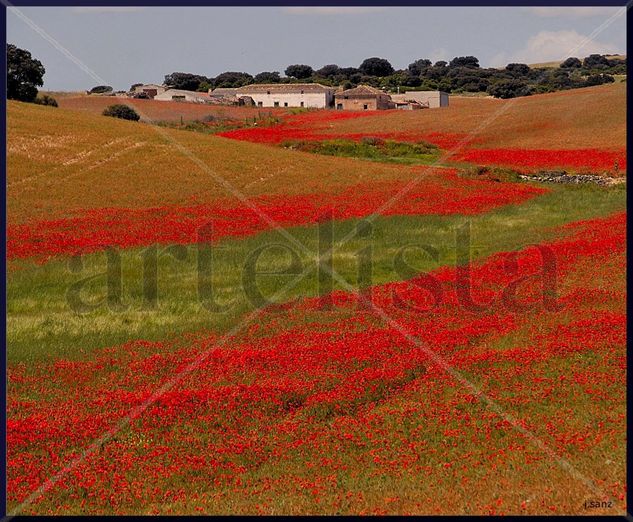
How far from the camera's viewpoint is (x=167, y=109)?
390ft

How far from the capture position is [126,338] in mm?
20359

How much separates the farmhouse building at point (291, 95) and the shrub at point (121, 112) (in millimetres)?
49648

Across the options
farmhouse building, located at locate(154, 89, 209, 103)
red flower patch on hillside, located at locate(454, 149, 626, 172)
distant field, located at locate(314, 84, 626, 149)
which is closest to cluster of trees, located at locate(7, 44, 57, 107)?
distant field, located at locate(314, 84, 626, 149)

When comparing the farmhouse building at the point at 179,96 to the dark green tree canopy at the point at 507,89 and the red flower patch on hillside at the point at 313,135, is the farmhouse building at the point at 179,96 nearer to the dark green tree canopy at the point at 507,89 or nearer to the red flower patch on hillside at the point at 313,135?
the red flower patch on hillside at the point at 313,135

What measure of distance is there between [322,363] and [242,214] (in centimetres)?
2626

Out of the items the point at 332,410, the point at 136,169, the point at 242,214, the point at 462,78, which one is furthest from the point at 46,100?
the point at 332,410

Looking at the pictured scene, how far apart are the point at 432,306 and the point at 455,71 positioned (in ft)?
543

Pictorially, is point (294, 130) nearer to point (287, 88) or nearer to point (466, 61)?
point (466, 61)

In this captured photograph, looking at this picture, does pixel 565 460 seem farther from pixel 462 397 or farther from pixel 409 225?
pixel 409 225

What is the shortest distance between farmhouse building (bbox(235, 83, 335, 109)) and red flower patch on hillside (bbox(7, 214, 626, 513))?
129 metres

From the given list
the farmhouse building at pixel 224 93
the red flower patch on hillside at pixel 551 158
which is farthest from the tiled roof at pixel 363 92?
the red flower patch on hillside at pixel 551 158

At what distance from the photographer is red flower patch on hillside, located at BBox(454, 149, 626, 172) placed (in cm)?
6250

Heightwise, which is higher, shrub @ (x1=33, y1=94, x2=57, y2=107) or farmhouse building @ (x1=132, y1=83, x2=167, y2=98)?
farmhouse building @ (x1=132, y1=83, x2=167, y2=98)

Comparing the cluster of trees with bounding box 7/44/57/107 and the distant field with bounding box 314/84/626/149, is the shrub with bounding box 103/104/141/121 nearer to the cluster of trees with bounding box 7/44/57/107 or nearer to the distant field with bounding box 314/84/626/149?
the cluster of trees with bounding box 7/44/57/107
